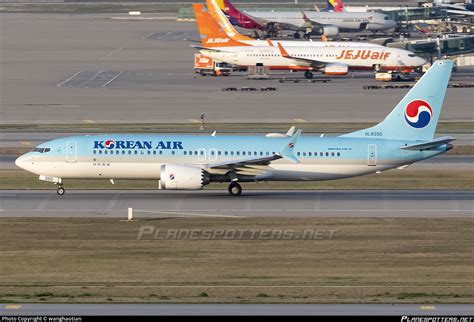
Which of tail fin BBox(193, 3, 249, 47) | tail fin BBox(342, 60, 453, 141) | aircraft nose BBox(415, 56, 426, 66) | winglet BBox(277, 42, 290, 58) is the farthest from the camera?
tail fin BBox(193, 3, 249, 47)

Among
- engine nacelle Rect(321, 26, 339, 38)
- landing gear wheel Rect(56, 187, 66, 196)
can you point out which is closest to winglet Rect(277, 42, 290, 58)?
engine nacelle Rect(321, 26, 339, 38)

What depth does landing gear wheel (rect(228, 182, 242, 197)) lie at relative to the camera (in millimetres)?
66375

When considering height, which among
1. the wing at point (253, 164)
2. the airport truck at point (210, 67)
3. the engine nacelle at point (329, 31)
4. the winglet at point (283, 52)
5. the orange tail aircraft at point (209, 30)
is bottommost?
the engine nacelle at point (329, 31)

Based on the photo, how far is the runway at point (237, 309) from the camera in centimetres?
3497

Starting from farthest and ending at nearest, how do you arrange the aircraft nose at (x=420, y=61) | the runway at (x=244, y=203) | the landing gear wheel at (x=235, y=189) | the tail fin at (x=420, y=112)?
the aircraft nose at (x=420, y=61) → the tail fin at (x=420, y=112) → the landing gear wheel at (x=235, y=189) → the runway at (x=244, y=203)

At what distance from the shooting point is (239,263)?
48.5m

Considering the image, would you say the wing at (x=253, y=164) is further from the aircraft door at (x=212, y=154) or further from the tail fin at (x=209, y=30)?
the tail fin at (x=209, y=30)

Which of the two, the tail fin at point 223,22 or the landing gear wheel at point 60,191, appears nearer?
the landing gear wheel at point 60,191

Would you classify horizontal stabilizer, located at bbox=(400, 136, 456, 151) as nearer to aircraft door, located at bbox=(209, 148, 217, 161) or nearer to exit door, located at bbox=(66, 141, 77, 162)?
aircraft door, located at bbox=(209, 148, 217, 161)

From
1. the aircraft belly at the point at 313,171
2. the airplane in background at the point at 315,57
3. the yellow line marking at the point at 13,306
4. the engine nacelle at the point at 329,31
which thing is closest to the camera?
the yellow line marking at the point at 13,306

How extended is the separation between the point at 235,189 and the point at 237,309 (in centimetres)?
3029

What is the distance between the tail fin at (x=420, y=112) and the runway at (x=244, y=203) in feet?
12.0

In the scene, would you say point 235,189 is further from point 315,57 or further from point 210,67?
point 210,67

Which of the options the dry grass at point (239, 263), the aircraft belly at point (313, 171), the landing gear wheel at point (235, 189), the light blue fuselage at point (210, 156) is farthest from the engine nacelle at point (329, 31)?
the dry grass at point (239, 263)
